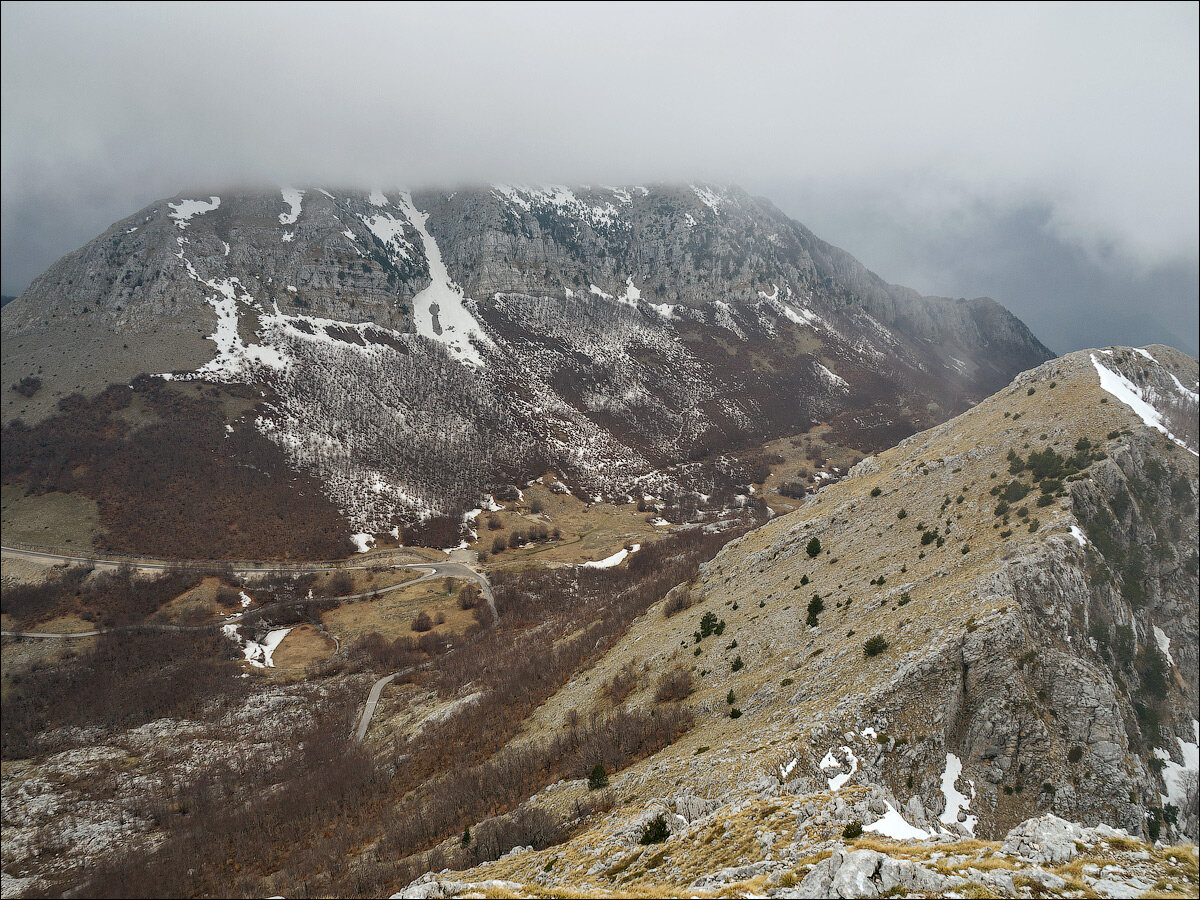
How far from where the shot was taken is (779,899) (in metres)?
12.2

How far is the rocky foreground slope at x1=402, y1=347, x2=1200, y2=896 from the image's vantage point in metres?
14.0

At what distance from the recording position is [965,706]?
21.8 meters

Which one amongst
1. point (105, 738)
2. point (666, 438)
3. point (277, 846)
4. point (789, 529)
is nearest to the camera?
point (277, 846)

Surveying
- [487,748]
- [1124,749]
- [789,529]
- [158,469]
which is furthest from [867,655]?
[158,469]

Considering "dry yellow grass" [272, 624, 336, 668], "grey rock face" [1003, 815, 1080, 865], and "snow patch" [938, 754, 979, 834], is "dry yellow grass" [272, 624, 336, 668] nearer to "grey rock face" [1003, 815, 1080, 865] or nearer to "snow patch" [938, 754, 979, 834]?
"snow patch" [938, 754, 979, 834]

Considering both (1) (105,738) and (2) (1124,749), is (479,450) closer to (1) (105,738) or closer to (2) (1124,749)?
(1) (105,738)

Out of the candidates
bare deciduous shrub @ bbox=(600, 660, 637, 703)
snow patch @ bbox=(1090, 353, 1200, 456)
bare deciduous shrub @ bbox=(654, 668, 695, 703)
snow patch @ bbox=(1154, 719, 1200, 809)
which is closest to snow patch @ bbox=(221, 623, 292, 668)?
bare deciduous shrub @ bbox=(600, 660, 637, 703)

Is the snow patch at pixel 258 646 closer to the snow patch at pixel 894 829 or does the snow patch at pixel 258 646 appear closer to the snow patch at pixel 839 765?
the snow patch at pixel 839 765

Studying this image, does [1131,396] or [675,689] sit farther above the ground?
[1131,396]

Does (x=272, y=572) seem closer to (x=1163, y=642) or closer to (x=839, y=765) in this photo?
(x=839, y=765)

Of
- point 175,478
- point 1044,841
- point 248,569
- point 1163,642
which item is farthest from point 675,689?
point 175,478

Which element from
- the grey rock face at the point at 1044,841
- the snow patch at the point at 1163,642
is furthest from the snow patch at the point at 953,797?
the snow patch at the point at 1163,642

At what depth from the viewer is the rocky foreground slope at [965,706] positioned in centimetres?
1398

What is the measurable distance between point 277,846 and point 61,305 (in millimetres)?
198910
